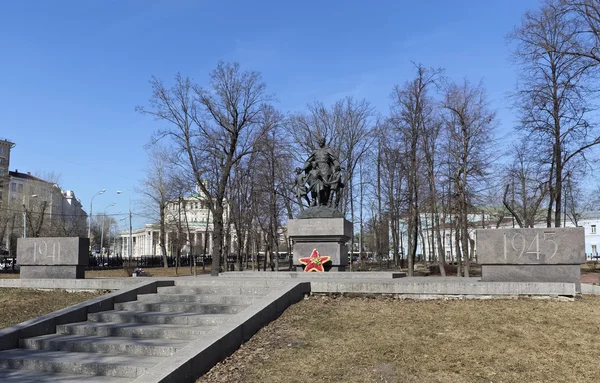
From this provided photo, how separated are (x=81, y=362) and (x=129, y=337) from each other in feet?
4.23

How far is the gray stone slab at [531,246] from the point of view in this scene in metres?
10.2

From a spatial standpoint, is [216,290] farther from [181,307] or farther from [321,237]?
[321,237]

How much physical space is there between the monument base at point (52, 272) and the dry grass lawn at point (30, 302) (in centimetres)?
122

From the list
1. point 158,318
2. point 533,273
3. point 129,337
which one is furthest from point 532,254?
point 129,337

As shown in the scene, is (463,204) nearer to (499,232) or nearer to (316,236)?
(316,236)

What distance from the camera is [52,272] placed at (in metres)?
13.8

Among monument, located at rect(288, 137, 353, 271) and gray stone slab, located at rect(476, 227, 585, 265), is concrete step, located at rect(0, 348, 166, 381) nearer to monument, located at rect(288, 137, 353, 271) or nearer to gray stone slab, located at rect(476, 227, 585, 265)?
gray stone slab, located at rect(476, 227, 585, 265)

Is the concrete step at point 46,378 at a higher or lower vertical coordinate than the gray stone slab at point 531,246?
lower

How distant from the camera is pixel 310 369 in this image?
19.6ft

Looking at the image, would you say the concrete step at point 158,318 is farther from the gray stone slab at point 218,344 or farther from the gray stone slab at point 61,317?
the gray stone slab at point 218,344

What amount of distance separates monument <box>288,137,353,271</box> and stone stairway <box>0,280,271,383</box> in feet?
20.8

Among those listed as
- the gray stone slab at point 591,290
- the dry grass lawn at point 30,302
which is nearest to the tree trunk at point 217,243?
the dry grass lawn at point 30,302

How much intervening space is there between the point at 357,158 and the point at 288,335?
92.9 feet

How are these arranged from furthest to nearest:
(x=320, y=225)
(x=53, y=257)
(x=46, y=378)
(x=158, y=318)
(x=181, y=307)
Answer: (x=320, y=225), (x=53, y=257), (x=181, y=307), (x=158, y=318), (x=46, y=378)
